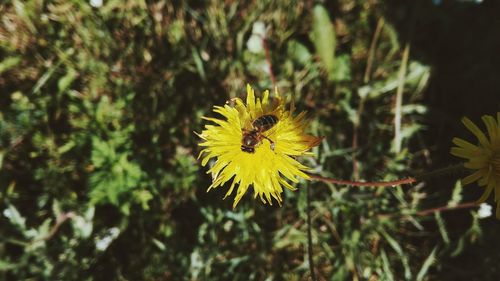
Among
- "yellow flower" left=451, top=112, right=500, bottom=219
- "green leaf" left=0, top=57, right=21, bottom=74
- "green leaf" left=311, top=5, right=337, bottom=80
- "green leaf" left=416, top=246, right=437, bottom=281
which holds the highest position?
"green leaf" left=311, top=5, right=337, bottom=80

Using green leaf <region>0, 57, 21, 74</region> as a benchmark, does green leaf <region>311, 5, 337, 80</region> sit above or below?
above

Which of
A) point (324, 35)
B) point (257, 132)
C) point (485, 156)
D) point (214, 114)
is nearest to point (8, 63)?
point (214, 114)

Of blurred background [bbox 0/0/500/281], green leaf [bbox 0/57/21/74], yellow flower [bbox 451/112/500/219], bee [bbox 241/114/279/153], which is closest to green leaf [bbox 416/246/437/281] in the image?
blurred background [bbox 0/0/500/281]

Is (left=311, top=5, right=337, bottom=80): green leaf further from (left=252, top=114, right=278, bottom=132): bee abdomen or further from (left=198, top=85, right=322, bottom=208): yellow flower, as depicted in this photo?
(left=252, top=114, right=278, bottom=132): bee abdomen

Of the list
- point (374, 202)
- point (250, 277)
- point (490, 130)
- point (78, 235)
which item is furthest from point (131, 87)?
point (490, 130)

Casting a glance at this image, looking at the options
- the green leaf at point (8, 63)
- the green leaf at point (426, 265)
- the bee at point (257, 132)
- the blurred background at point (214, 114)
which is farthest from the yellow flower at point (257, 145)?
the green leaf at point (8, 63)

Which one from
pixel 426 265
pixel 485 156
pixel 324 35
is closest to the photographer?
pixel 485 156

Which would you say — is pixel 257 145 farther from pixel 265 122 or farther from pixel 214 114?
pixel 214 114

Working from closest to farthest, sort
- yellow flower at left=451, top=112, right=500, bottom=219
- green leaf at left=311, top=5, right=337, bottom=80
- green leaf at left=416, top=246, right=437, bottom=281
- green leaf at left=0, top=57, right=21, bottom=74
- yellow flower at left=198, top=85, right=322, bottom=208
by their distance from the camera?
yellow flower at left=451, top=112, right=500, bottom=219, yellow flower at left=198, top=85, right=322, bottom=208, green leaf at left=416, top=246, right=437, bottom=281, green leaf at left=0, top=57, right=21, bottom=74, green leaf at left=311, top=5, right=337, bottom=80
